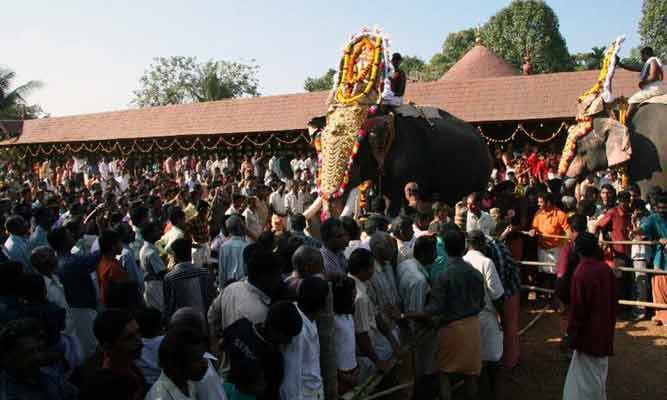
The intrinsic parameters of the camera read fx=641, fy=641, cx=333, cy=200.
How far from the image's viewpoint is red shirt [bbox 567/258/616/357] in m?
4.61

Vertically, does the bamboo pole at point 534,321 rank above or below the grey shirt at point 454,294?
below

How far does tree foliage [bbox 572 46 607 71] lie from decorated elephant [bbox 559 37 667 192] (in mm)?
29906

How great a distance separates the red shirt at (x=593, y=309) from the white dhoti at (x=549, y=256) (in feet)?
10.7

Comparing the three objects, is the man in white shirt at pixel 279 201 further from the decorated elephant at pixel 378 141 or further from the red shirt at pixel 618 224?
the red shirt at pixel 618 224

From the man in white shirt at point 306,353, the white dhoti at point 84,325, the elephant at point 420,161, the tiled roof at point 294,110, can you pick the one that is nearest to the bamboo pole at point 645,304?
the elephant at point 420,161

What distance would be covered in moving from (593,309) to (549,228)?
3.37 m

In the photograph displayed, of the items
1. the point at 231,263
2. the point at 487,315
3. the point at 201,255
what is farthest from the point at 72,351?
the point at 487,315

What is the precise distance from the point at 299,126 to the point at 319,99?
3.84 ft

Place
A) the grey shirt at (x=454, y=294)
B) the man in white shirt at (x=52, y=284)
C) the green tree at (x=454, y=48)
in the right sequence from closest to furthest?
the man in white shirt at (x=52, y=284) → the grey shirt at (x=454, y=294) → the green tree at (x=454, y=48)

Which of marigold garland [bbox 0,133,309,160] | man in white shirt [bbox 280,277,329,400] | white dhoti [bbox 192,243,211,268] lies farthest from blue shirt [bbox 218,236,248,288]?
marigold garland [bbox 0,133,309,160]

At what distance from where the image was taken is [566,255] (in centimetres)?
600

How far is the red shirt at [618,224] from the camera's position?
766 centimetres

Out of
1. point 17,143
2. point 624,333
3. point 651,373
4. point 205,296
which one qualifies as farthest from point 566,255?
point 17,143

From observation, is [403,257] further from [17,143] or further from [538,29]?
[538,29]
